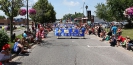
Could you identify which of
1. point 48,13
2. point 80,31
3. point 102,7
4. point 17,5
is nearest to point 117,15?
point 48,13

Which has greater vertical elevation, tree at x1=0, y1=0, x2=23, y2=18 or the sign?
tree at x1=0, y1=0, x2=23, y2=18

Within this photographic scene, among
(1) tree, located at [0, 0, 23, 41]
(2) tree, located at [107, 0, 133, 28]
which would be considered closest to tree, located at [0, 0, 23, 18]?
(1) tree, located at [0, 0, 23, 41]

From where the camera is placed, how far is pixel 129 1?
193ft

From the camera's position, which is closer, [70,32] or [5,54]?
[5,54]

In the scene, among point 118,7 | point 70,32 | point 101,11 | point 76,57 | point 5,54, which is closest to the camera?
point 5,54

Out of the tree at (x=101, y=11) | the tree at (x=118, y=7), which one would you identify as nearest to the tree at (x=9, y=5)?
the tree at (x=118, y=7)

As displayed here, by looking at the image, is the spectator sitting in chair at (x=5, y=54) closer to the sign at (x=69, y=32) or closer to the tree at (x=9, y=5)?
the tree at (x=9, y=5)

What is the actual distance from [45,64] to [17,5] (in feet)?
34.2

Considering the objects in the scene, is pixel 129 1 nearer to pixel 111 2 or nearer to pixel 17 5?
pixel 111 2

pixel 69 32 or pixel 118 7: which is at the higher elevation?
pixel 118 7

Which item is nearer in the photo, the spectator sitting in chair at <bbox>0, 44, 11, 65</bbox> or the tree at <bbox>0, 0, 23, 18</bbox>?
the spectator sitting in chair at <bbox>0, 44, 11, 65</bbox>

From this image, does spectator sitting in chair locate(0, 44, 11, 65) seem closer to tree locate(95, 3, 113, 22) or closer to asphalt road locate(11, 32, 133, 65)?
asphalt road locate(11, 32, 133, 65)

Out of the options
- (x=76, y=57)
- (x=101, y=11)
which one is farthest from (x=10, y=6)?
(x=101, y=11)

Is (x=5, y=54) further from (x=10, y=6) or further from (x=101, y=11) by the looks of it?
(x=101, y=11)
